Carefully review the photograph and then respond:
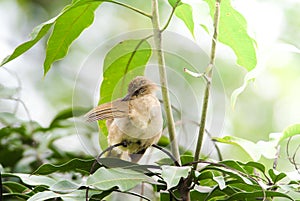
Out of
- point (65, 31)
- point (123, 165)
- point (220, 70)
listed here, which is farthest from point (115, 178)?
point (220, 70)

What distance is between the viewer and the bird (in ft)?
2.62

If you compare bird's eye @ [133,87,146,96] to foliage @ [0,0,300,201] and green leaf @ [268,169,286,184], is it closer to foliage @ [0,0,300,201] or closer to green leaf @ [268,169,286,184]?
foliage @ [0,0,300,201]

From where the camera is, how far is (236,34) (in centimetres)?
87

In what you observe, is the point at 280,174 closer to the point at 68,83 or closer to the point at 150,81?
the point at 150,81

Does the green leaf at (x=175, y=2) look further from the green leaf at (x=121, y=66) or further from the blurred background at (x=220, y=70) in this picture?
the blurred background at (x=220, y=70)

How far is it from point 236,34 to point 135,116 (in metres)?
0.21

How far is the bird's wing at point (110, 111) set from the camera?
2.58 feet

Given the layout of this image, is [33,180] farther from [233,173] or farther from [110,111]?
[233,173]

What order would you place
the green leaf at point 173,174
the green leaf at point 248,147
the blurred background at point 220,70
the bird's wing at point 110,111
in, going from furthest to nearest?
the blurred background at point 220,70, the green leaf at point 248,147, the bird's wing at point 110,111, the green leaf at point 173,174

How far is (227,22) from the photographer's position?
0.86m

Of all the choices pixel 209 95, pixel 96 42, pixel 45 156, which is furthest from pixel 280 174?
pixel 96 42

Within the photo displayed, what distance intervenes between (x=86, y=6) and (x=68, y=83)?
6.14 feet

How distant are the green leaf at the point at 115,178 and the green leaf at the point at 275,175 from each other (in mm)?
183

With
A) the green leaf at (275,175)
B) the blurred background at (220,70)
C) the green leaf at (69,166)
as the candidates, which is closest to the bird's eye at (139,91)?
the green leaf at (69,166)
